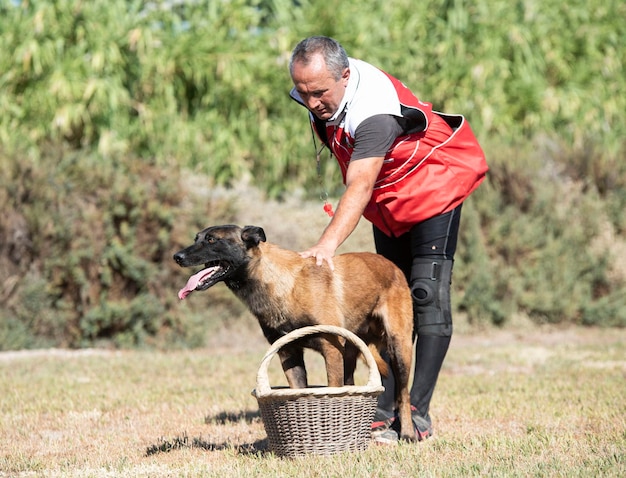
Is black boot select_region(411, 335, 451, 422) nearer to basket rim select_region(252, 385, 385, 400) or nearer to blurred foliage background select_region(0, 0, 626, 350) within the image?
basket rim select_region(252, 385, 385, 400)

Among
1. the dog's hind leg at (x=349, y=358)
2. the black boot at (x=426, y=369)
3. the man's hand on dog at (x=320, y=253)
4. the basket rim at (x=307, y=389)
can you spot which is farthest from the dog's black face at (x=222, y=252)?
the black boot at (x=426, y=369)

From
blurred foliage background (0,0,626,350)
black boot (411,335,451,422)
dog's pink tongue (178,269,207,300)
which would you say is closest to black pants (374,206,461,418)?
black boot (411,335,451,422)

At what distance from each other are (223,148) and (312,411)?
25.7 ft

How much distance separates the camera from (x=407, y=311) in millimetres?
5402

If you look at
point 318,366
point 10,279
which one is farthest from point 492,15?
point 10,279

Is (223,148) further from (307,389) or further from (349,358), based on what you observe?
(307,389)

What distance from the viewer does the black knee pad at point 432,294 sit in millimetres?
5422

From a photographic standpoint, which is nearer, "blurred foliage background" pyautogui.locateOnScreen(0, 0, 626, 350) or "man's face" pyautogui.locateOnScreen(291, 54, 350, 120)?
"man's face" pyautogui.locateOnScreen(291, 54, 350, 120)

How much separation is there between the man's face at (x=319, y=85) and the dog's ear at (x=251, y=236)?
0.79 meters

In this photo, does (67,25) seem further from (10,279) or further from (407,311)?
(407,311)

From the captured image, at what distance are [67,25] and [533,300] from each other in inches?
276

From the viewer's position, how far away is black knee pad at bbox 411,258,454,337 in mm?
5422

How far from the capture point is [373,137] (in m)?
4.71

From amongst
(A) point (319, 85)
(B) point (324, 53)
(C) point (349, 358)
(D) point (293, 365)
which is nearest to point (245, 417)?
(C) point (349, 358)
